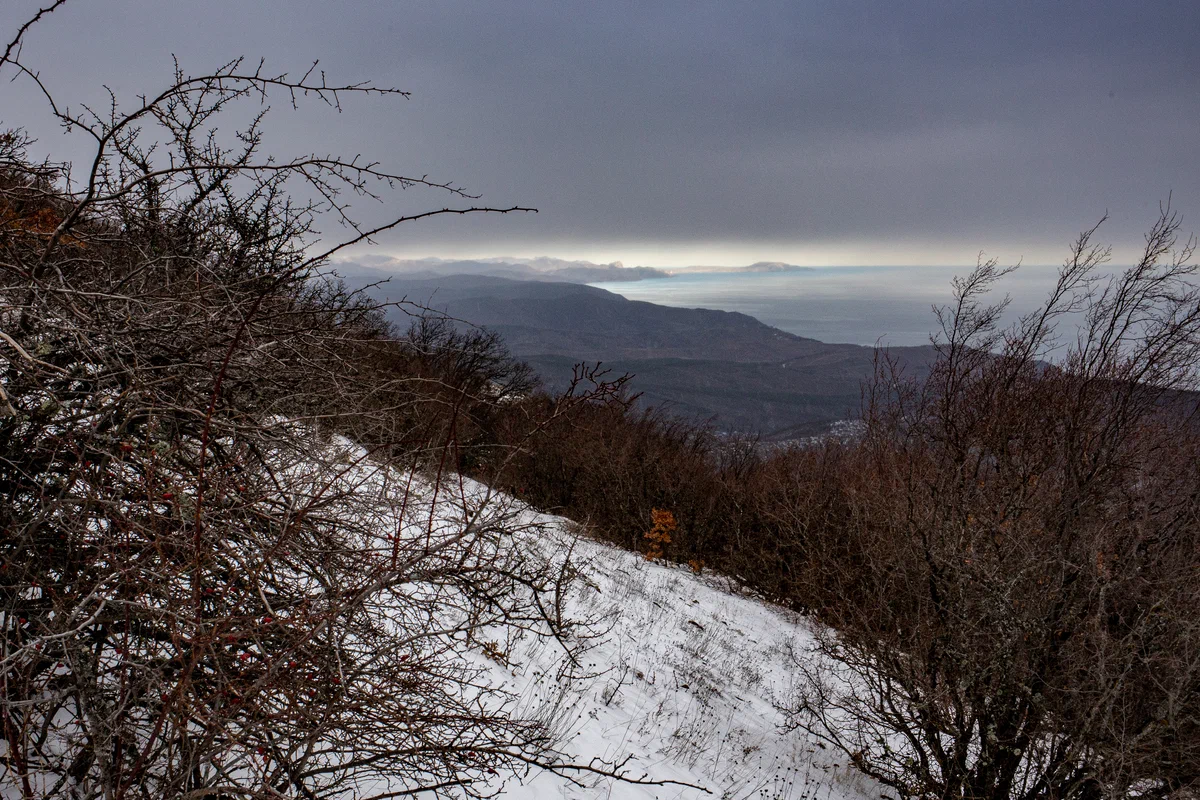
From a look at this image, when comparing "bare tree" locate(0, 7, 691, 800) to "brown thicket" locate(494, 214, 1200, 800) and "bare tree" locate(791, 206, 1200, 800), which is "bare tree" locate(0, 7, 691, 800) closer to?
"brown thicket" locate(494, 214, 1200, 800)

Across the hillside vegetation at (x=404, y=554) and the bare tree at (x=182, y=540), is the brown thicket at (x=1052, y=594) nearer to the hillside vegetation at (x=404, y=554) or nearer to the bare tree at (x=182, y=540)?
the hillside vegetation at (x=404, y=554)

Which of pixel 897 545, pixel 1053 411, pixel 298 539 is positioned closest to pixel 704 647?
pixel 897 545

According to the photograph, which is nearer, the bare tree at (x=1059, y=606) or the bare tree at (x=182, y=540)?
the bare tree at (x=182, y=540)

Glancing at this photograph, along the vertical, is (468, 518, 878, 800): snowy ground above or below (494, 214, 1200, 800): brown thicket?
below

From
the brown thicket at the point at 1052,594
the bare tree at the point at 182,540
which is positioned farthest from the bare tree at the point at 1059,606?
the bare tree at the point at 182,540

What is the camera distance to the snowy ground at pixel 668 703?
562 centimetres

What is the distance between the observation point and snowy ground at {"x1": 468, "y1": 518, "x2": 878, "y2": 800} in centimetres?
562

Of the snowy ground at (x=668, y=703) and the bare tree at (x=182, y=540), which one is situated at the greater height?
the bare tree at (x=182, y=540)

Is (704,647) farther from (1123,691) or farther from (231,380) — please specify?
(231,380)

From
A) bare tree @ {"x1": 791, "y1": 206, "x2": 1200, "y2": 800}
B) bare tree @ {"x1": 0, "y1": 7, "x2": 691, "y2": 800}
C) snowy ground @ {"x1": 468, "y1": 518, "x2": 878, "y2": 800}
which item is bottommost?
snowy ground @ {"x1": 468, "y1": 518, "x2": 878, "y2": 800}

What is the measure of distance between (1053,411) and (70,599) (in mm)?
10357

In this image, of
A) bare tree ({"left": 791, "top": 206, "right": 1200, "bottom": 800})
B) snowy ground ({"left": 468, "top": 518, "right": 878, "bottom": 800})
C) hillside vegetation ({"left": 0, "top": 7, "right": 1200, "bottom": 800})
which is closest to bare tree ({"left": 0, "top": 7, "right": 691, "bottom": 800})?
hillside vegetation ({"left": 0, "top": 7, "right": 1200, "bottom": 800})

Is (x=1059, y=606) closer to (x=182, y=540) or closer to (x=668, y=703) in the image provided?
(x=668, y=703)

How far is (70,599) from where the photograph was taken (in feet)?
6.59
